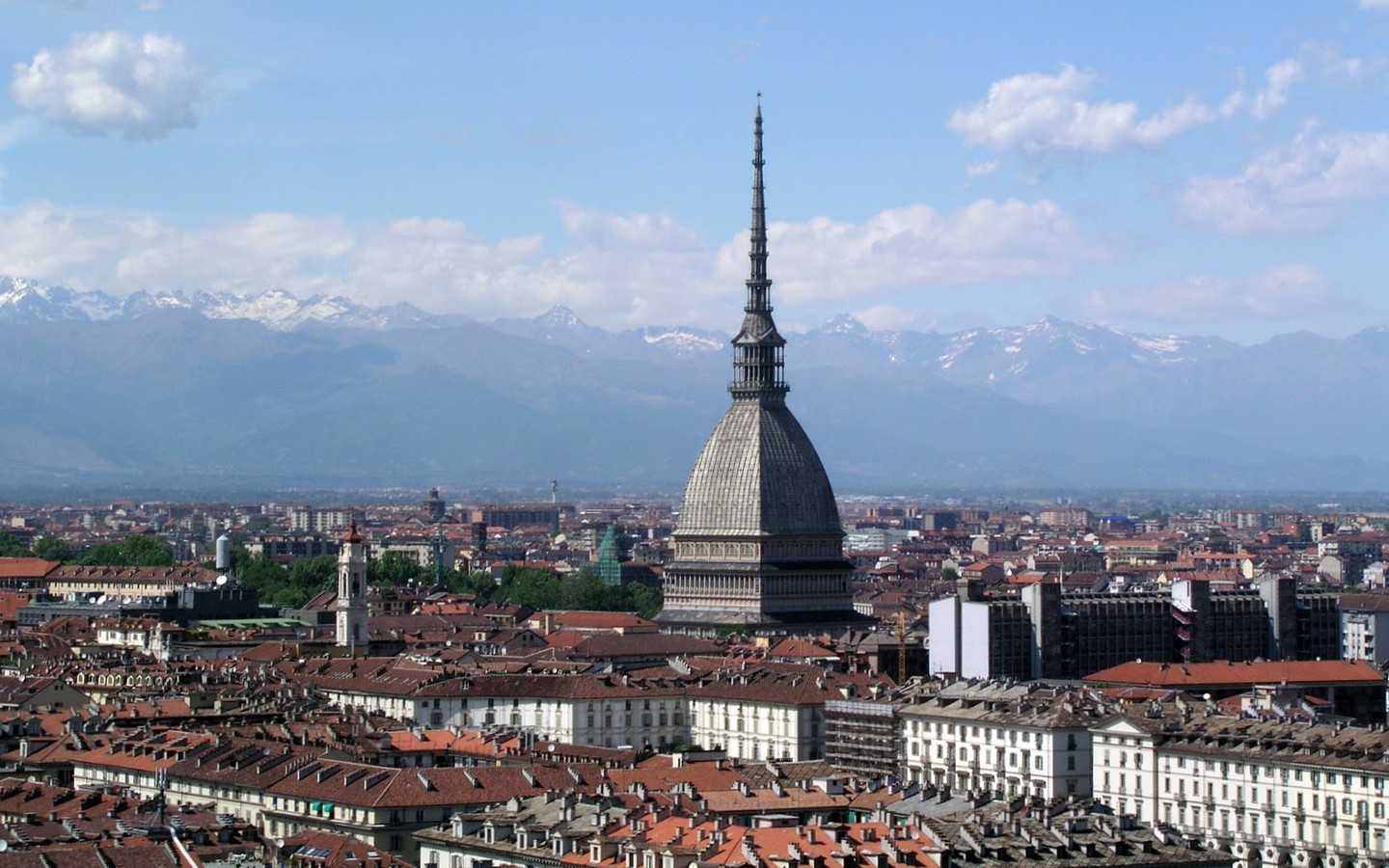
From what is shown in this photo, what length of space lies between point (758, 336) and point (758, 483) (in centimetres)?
797

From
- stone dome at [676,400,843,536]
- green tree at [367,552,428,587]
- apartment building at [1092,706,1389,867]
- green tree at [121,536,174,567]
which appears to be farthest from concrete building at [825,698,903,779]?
green tree at [121,536,174,567]

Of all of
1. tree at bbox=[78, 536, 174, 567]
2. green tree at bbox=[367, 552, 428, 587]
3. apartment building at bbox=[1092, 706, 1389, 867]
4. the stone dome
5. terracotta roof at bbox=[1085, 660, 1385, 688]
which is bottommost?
apartment building at bbox=[1092, 706, 1389, 867]

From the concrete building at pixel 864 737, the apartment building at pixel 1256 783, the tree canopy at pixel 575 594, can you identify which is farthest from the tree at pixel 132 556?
the apartment building at pixel 1256 783

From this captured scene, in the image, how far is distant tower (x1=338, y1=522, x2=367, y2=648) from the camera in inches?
4503

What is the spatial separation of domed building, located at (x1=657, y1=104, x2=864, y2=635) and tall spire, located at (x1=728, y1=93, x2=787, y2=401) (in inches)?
1.7

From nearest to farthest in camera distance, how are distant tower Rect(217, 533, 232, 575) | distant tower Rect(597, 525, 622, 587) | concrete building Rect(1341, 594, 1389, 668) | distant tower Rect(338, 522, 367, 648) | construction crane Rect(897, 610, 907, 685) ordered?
construction crane Rect(897, 610, 907, 685)
distant tower Rect(338, 522, 367, 648)
concrete building Rect(1341, 594, 1389, 668)
distant tower Rect(217, 533, 232, 575)
distant tower Rect(597, 525, 622, 587)

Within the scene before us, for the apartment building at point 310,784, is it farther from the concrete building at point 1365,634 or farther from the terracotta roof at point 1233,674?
the concrete building at point 1365,634

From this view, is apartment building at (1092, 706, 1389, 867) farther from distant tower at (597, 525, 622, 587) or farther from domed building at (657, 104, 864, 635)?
distant tower at (597, 525, 622, 587)

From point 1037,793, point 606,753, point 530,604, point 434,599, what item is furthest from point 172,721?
point 530,604

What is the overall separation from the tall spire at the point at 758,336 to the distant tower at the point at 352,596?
105ft

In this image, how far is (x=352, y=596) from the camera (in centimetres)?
11538

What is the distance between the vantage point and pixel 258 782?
6675cm

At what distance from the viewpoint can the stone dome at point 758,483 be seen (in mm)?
140250

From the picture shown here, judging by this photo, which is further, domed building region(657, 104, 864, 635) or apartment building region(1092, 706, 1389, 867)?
domed building region(657, 104, 864, 635)
